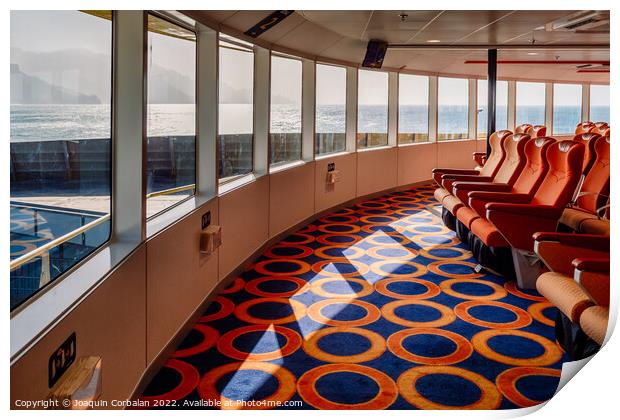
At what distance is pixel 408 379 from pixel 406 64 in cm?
709

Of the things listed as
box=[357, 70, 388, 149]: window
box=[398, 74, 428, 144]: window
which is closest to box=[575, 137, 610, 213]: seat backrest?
box=[357, 70, 388, 149]: window

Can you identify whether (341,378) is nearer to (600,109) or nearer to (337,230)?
(337,230)

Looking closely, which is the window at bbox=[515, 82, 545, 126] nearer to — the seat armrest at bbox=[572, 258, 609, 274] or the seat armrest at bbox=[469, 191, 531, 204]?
the seat armrest at bbox=[469, 191, 531, 204]

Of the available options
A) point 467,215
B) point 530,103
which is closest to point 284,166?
point 467,215

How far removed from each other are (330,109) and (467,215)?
3197 mm

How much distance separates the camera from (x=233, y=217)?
4.68 m

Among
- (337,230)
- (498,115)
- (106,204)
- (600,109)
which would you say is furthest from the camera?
(600,109)

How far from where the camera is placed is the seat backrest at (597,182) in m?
5.10

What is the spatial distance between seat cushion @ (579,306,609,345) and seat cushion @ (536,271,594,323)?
Answer: 64 millimetres

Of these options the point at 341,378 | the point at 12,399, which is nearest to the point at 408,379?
the point at 341,378

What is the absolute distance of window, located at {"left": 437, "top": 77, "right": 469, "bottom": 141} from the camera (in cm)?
1103

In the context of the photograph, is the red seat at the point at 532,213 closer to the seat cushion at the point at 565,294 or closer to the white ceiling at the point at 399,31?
the seat cushion at the point at 565,294

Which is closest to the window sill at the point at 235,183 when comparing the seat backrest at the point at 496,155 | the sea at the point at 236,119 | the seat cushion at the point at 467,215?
the sea at the point at 236,119
